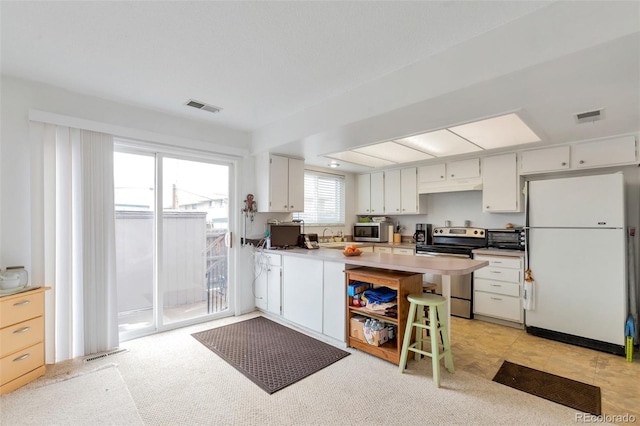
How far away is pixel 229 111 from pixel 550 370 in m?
4.06

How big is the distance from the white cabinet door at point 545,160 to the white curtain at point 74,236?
4.86m

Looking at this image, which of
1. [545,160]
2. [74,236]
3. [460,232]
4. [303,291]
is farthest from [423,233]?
[74,236]

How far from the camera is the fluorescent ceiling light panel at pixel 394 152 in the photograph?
151 inches

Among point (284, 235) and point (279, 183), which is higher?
point (279, 183)

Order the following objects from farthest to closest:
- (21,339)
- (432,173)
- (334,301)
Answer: (432,173), (334,301), (21,339)

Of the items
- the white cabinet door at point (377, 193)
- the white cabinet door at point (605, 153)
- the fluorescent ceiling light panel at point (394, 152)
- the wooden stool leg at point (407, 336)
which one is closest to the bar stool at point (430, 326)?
the wooden stool leg at point (407, 336)

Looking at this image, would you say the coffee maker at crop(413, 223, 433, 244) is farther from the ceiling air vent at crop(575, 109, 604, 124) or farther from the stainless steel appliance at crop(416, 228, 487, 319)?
the ceiling air vent at crop(575, 109, 604, 124)

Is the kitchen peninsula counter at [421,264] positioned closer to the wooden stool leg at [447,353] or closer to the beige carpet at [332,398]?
the wooden stool leg at [447,353]

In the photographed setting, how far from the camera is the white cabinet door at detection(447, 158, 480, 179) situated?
436cm

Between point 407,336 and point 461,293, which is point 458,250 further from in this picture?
point 407,336

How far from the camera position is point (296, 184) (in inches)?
175

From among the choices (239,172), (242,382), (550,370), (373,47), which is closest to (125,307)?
(242,382)

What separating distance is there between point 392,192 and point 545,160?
223 cm

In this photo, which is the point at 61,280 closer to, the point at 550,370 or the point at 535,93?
the point at 535,93
